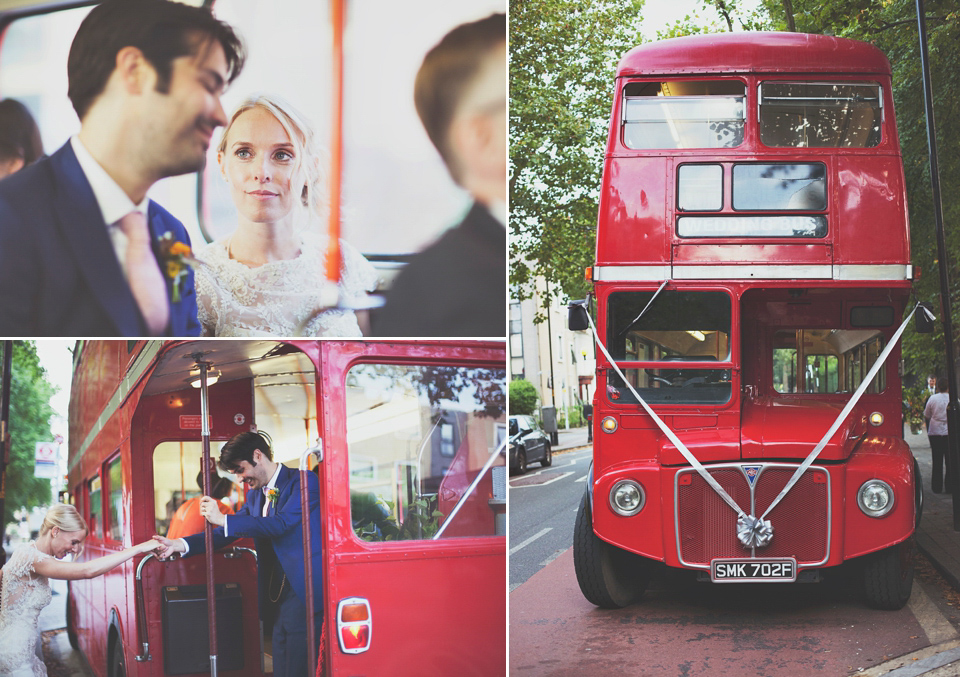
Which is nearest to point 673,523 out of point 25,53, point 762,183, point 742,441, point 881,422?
point 742,441

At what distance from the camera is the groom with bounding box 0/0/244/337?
15.2 ft

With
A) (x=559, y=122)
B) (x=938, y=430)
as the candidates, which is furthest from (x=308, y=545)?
(x=559, y=122)

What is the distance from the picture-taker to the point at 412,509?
4.20m

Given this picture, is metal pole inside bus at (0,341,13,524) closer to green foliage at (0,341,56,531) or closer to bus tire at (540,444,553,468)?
green foliage at (0,341,56,531)

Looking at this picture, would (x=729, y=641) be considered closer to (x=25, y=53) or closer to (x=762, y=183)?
(x=762, y=183)

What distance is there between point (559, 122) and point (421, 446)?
1365 cm

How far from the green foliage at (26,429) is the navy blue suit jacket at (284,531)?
701 mm

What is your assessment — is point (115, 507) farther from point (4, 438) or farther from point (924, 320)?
point (924, 320)

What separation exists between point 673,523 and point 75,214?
14.7 ft

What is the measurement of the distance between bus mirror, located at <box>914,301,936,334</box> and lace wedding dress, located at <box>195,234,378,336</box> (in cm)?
450

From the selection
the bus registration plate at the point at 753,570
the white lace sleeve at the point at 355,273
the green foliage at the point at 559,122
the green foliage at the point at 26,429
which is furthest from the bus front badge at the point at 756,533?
the green foliage at the point at 559,122

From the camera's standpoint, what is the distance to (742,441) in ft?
23.1

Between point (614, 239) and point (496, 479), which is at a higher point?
point (614, 239)

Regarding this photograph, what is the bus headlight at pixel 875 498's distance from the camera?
677cm
